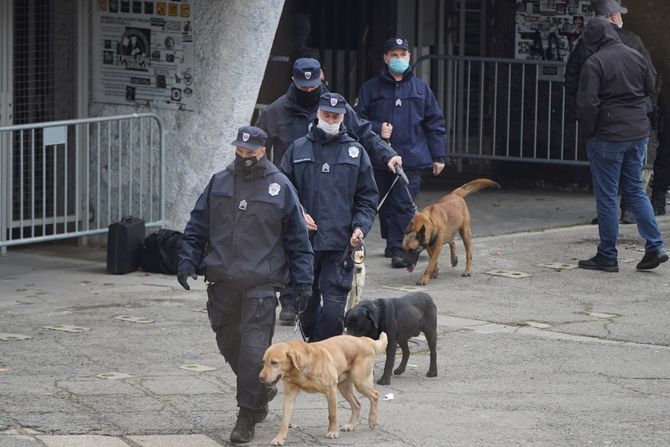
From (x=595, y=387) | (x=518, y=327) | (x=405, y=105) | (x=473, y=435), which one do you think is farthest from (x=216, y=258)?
(x=405, y=105)

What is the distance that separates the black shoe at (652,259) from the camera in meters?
11.7

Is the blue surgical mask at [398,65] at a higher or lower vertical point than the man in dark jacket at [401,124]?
higher

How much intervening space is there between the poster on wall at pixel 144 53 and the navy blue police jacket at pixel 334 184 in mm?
3953

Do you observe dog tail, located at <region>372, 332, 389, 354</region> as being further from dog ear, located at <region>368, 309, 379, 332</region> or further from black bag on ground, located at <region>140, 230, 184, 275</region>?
black bag on ground, located at <region>140, 230, 184, 275</region>

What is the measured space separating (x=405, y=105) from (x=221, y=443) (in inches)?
216

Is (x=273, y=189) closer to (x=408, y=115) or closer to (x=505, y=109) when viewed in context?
(x=408, y=115)

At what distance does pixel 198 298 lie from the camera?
1067 cm

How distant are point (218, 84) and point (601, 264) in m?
Answer: 3.56

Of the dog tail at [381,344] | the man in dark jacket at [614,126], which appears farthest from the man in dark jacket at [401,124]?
the dog tail at [381,344]

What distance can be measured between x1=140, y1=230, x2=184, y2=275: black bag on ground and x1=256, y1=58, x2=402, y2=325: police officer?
6.43 ft

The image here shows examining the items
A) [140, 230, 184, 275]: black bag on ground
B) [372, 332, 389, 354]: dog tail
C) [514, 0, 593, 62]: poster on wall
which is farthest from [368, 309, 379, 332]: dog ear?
[514, 0, 593, 62]: poster on wall

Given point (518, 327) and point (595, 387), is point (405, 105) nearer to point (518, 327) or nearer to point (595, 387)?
point (518, 327)

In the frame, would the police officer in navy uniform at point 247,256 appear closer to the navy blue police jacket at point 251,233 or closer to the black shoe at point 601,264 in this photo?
the navy blue police jacket at point 251,233

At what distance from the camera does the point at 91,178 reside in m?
12.8
